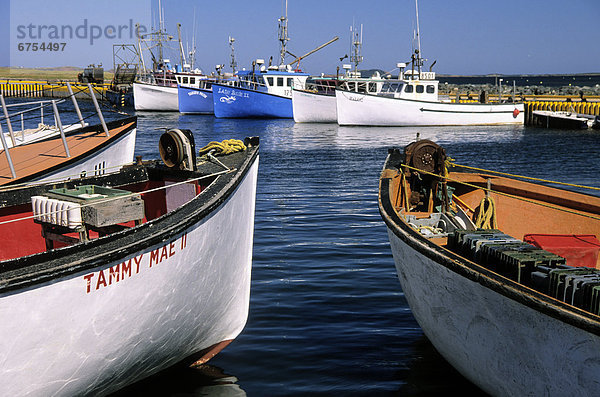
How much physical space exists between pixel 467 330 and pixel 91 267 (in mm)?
3328

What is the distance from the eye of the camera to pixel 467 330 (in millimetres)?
5535

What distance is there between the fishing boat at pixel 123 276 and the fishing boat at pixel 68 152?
315cm

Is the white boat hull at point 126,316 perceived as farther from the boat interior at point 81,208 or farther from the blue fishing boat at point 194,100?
the blue fishing boat at point 194,100

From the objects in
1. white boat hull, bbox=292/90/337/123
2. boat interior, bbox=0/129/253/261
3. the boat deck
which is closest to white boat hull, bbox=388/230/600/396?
boat interior, bbox=0/129/253/261

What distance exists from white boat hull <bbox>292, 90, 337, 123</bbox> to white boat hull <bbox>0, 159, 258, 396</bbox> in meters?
42.6

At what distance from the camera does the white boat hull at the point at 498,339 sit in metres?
4.20

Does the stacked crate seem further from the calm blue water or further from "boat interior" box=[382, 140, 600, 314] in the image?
the calm blue water

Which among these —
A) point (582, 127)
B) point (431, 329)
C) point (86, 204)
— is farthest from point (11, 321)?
point (582, 127)

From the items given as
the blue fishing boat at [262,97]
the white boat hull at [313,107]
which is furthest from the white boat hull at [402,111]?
the blue fishing boat at [262,97]

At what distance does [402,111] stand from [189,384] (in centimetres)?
3881

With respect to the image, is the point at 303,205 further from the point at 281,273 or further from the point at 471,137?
the point at 471,137

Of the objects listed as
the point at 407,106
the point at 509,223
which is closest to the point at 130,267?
the point at 509,223

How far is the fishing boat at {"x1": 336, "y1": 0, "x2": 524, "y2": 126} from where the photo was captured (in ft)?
141

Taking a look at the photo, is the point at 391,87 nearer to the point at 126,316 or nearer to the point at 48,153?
the point at 48,153
